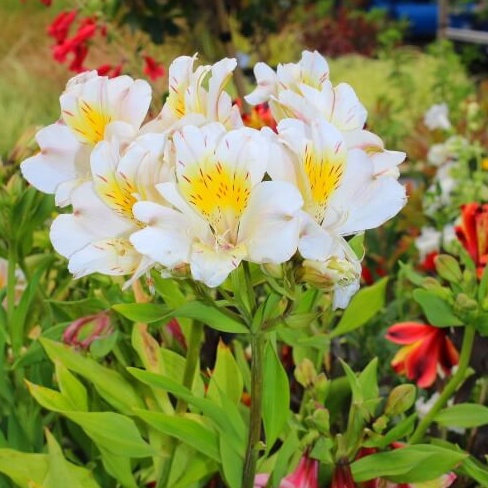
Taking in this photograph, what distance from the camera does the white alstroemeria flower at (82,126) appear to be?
598 millimetres

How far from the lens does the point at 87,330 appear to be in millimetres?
771

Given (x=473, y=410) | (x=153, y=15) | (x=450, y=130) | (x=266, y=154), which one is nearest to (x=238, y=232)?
(x=266, y=154)

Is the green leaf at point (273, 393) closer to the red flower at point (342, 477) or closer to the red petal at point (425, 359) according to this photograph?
the red flower at point (342, 477)

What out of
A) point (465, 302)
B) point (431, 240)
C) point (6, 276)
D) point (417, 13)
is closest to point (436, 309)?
point (465, 302)

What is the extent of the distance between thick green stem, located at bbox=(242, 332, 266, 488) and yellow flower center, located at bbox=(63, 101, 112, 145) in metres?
0.17

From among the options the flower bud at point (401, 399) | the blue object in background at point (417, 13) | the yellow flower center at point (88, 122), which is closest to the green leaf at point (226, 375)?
the flower bud at point (401, 399)

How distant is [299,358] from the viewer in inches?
34.3

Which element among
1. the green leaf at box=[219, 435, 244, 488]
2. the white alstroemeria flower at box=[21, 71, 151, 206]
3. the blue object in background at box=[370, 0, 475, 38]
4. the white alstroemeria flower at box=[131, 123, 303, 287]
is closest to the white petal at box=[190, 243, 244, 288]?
the white alstroemeria flower at box=[131, 123, 303, 287]

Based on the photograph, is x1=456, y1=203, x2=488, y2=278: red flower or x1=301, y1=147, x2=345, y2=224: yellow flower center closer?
x1=301, y1=147, x2=345, y2=224: yellow flower center

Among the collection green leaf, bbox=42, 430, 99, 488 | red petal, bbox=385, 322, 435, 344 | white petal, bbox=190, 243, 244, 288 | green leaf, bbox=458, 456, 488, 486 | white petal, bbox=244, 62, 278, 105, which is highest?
white petal, bbox=244, 62, 278, 105

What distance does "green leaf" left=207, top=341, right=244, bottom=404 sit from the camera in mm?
755

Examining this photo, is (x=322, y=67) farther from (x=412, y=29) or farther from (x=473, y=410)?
(x=412, y=29)

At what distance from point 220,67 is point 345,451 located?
0.33 m

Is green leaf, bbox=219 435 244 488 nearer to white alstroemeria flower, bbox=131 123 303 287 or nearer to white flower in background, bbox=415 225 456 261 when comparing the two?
white alstroemeria flower, bbox=131 123 303 287
